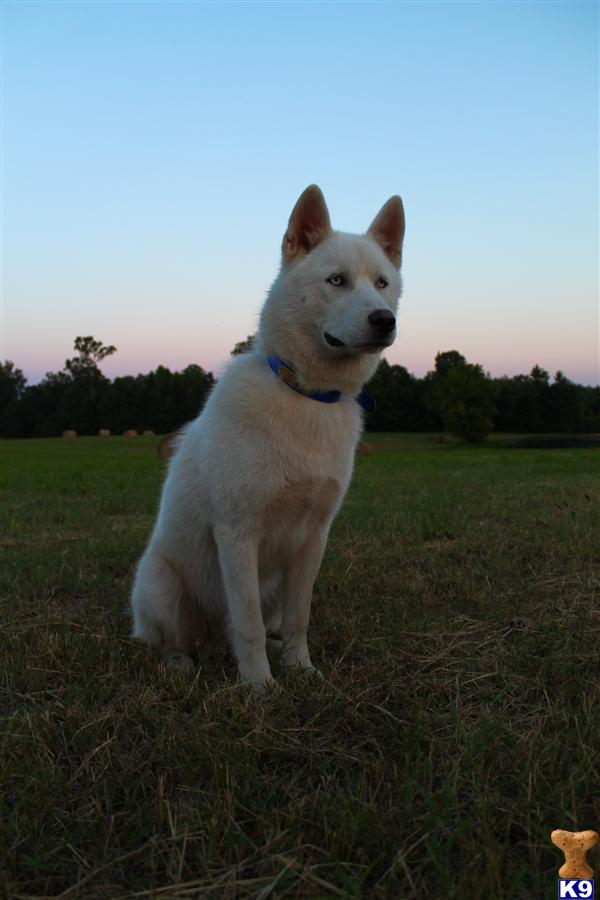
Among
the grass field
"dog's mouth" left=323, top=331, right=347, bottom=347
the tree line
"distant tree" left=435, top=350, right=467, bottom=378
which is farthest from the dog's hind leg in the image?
"distant tree" left=435, top=350, right=467, bottom=378

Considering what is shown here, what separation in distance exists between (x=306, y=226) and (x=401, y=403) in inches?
2028

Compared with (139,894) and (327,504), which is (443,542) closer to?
(327,504)

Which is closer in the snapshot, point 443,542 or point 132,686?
point 132,686

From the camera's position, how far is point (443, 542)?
5012mm

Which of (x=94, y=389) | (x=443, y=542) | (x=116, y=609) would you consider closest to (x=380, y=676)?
(x=116, y=609)

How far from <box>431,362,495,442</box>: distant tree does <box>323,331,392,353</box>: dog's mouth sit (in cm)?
4571

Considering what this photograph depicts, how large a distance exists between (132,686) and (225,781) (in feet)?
2.61

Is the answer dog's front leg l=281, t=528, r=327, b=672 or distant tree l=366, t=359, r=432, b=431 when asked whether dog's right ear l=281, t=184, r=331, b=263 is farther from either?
distant tree l=366, t=359, r=432, b=431

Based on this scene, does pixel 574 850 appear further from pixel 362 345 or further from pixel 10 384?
pixel 10 384

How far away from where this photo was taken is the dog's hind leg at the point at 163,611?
2.96 metres

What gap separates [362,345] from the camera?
8.79 feet

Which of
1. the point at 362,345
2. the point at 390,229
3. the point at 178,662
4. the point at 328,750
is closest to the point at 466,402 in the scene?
the point at 390,229

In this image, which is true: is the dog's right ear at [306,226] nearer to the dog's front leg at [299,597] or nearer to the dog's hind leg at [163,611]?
the dog's front leg at [299,597]

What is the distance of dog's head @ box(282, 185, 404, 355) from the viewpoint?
265 centimetres
